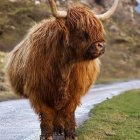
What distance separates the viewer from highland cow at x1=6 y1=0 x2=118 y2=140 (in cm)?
1086

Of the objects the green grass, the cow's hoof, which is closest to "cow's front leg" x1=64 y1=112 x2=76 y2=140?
the cow's hoof

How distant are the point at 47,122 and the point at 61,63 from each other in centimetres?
127

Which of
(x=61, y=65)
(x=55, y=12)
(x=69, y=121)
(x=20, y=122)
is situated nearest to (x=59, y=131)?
(x=69, y=121)

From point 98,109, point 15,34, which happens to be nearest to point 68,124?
point 98,109

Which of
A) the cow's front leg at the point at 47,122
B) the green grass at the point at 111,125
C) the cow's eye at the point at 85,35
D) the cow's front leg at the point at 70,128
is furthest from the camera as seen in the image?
the green grass at the point at 111,125

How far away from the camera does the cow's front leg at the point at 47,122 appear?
11.6 m

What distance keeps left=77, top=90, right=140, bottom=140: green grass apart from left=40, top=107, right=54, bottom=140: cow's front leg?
1.21m

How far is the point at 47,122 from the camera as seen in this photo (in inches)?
459

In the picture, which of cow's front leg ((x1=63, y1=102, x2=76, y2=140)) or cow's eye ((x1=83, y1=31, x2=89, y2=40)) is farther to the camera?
cow's front leg ((x1=63, y1=102, x2=76, y2=140))

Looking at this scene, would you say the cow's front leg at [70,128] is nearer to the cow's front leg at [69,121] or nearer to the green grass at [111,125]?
the cow's front leg at [69,121]

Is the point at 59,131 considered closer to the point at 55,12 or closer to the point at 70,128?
the point at 70,128

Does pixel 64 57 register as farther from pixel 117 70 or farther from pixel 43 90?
pixel 117 70

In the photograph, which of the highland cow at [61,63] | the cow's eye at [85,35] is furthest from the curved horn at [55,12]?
the cow's eye at [85,35]

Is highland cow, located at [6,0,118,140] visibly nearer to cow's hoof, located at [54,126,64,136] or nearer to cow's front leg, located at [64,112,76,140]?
cow's front leg, located at [64,112,76,140]
